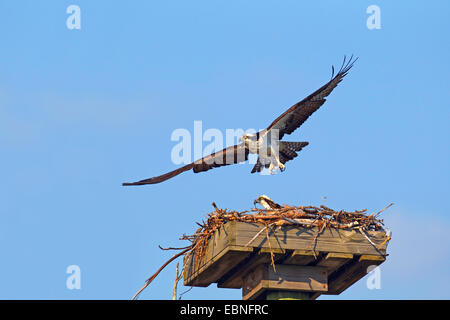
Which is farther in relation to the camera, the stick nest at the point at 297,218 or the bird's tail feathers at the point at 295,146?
the bird's tail feathers at the point at 295,146

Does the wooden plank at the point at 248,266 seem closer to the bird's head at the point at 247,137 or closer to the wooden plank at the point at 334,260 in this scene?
the wooden plank at the point at 334,260

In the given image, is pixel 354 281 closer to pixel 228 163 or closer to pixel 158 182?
pixel 158 182

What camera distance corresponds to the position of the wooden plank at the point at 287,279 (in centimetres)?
834

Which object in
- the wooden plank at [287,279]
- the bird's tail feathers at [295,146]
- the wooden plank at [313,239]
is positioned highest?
the bird's tail feathers at [295,146]

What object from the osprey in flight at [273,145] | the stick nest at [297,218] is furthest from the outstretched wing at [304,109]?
the stick nest at [297,218]

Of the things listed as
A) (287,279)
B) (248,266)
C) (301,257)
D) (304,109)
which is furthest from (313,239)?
(304,109)

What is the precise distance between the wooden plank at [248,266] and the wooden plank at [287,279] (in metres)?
0.07

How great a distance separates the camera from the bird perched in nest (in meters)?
9.58

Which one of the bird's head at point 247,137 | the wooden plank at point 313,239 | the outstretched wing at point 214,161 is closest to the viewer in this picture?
the wooden plank at point 313,239

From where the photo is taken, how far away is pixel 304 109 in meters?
11.9

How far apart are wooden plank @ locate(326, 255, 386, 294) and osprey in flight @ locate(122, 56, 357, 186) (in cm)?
303

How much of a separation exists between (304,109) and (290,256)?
3954 millimetres

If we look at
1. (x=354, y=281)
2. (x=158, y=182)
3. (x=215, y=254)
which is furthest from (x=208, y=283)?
(x=158, y=182)

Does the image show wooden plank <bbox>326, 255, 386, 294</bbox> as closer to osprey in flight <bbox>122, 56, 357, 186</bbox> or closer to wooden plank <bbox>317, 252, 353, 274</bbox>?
wooden plank <bbox>317, 252, 353, 274</bbox>
